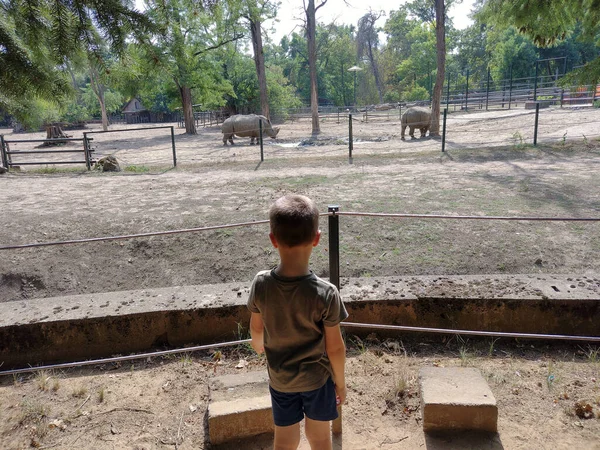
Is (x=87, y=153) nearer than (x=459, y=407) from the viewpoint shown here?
No

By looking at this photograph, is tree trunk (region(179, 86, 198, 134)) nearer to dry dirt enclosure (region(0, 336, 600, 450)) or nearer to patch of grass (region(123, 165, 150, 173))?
patch of grass (region(123, 165, 150, 173))

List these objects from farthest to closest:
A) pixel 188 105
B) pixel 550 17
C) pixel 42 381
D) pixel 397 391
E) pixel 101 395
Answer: pixel 188 105, pixel 550 17, pixel 42 381, pixel 101 395, pixel 397 391

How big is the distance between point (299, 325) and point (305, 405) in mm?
377

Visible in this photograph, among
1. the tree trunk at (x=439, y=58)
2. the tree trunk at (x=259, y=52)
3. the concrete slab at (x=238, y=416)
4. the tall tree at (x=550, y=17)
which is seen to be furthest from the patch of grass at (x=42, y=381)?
the tree trunk at (x=259, y=52)

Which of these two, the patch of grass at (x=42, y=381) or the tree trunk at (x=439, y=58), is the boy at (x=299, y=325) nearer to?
the patch of grass at (x=42, y=381)

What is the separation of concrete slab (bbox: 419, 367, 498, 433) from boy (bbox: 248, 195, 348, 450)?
817mm

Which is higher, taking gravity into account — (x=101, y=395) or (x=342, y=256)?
(x=342, y=256)

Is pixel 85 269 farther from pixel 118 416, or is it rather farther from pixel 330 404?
pixel 330 404

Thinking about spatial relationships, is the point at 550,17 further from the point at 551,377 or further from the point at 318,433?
the point at 318,433

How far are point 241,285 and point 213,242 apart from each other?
2030 millimetres

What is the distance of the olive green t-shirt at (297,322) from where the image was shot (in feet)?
6.34

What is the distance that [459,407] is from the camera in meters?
2.64

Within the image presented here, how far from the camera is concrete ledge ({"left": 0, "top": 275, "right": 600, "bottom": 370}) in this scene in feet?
12.2

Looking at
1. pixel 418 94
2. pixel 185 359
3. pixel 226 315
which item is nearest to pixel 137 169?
pixel 226 315
